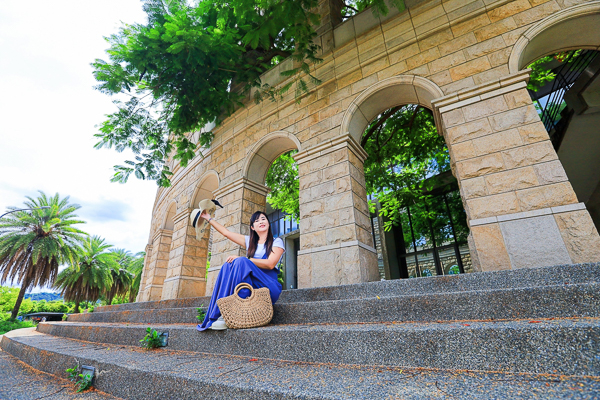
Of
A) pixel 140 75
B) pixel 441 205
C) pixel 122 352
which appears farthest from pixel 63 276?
pixel 441 205

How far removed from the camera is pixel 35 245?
1803 centimetres

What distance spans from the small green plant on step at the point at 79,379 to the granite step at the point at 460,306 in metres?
1.66

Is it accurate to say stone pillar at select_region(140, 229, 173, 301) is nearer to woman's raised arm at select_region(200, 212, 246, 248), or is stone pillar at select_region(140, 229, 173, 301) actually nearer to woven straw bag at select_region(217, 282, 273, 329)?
woman's raised arm at select_region(200, 212, 246, 248)

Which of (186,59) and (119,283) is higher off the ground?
(186,59)

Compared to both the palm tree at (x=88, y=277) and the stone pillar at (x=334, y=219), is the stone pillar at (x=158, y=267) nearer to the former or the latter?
the stone pillar at (x=334, y=219)

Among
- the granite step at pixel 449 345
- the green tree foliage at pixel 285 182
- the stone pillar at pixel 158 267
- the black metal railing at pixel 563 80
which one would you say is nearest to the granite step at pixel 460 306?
the granite step at pixel 449 345

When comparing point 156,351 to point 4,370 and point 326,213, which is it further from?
point 326,213

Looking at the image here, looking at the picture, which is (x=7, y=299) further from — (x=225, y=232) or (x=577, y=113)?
(x=577, y=113)

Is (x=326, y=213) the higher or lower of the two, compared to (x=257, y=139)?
lower

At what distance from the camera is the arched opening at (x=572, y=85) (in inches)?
173

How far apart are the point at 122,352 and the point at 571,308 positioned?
393 centimetres

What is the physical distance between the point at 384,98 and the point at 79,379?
251 inches

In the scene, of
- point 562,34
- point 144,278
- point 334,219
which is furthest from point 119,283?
point 562,34

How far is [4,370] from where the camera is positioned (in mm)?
3322
